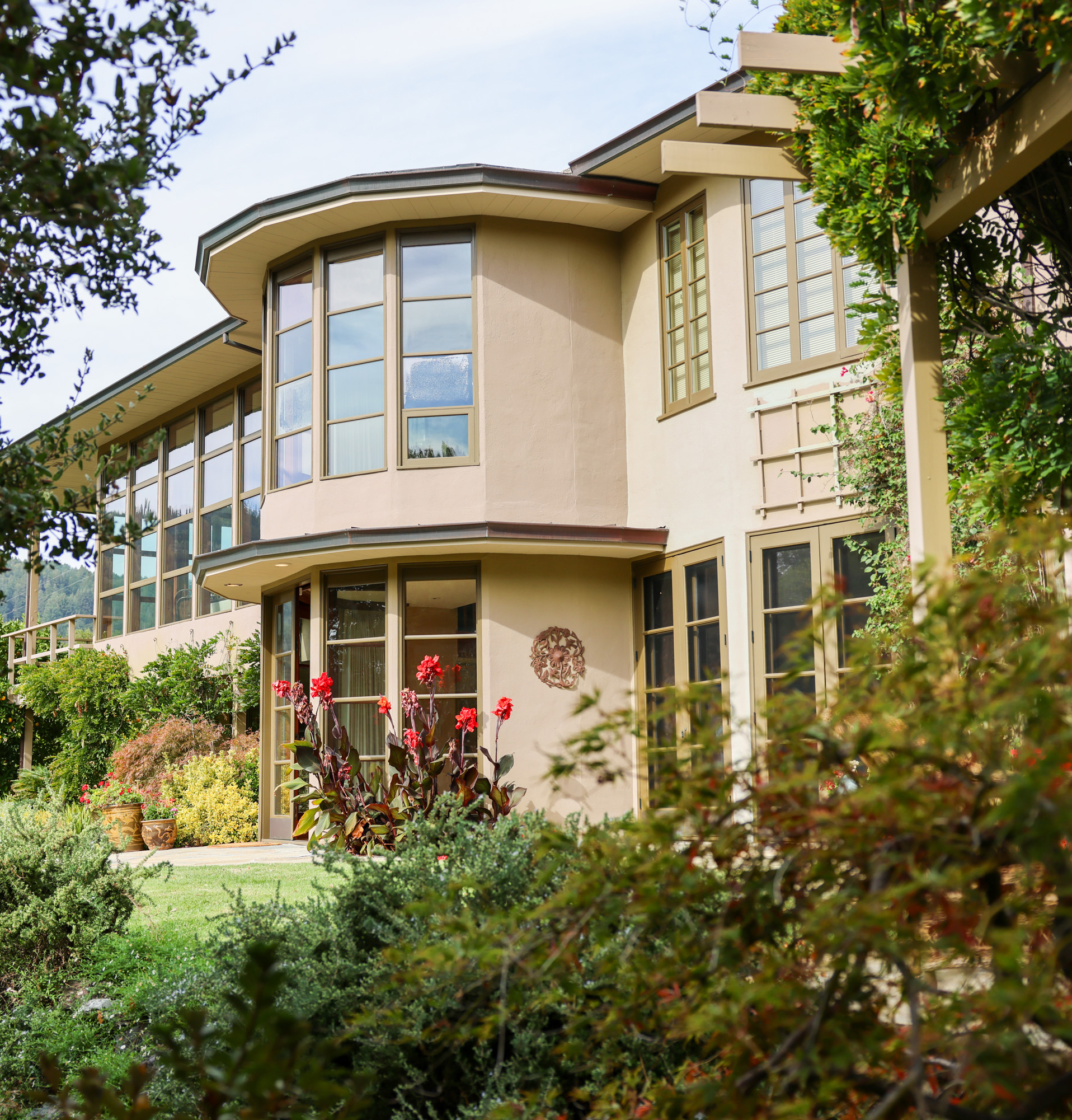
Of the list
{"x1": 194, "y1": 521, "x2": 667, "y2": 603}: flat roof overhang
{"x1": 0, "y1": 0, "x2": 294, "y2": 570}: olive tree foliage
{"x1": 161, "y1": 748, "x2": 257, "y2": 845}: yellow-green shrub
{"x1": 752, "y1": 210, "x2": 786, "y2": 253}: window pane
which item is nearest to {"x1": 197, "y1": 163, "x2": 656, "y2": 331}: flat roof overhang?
{"x1": 752, "y1": 210, "x2": 786, "y2": 253}: window pane

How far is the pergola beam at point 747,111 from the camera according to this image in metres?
4.79

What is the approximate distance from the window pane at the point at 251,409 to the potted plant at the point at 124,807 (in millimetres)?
4686

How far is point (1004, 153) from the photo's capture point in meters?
3.93

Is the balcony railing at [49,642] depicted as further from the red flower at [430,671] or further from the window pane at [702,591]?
the window pane at [702,591]

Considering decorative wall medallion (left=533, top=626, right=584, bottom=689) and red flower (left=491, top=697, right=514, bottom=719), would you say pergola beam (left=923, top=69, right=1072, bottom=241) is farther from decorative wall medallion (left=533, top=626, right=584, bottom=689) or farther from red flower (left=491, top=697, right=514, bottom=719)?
decorative wall medallion (left=533, top=626, right=584, bottom=689)

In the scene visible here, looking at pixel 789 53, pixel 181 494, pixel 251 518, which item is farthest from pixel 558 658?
pixel 181 494

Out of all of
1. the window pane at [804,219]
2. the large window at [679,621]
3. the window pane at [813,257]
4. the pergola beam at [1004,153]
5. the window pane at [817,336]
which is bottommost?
the large window at [679,621]

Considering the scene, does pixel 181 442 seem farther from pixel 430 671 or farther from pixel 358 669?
pixel 430 671

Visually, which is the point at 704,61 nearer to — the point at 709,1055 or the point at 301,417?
the point at 709,1055

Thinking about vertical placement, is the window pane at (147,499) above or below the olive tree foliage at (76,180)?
above

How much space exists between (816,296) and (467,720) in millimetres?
4365

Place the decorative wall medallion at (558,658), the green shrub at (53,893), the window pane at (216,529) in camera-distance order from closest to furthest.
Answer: the green shrub at (53,893) < the decorative wall medallion at (558,658) < the window pane at (216,529)

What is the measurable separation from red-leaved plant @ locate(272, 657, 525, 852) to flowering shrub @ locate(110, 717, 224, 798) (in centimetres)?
436

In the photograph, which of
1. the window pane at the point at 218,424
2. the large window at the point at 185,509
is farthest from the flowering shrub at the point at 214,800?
the window pane at the point at 218,424
